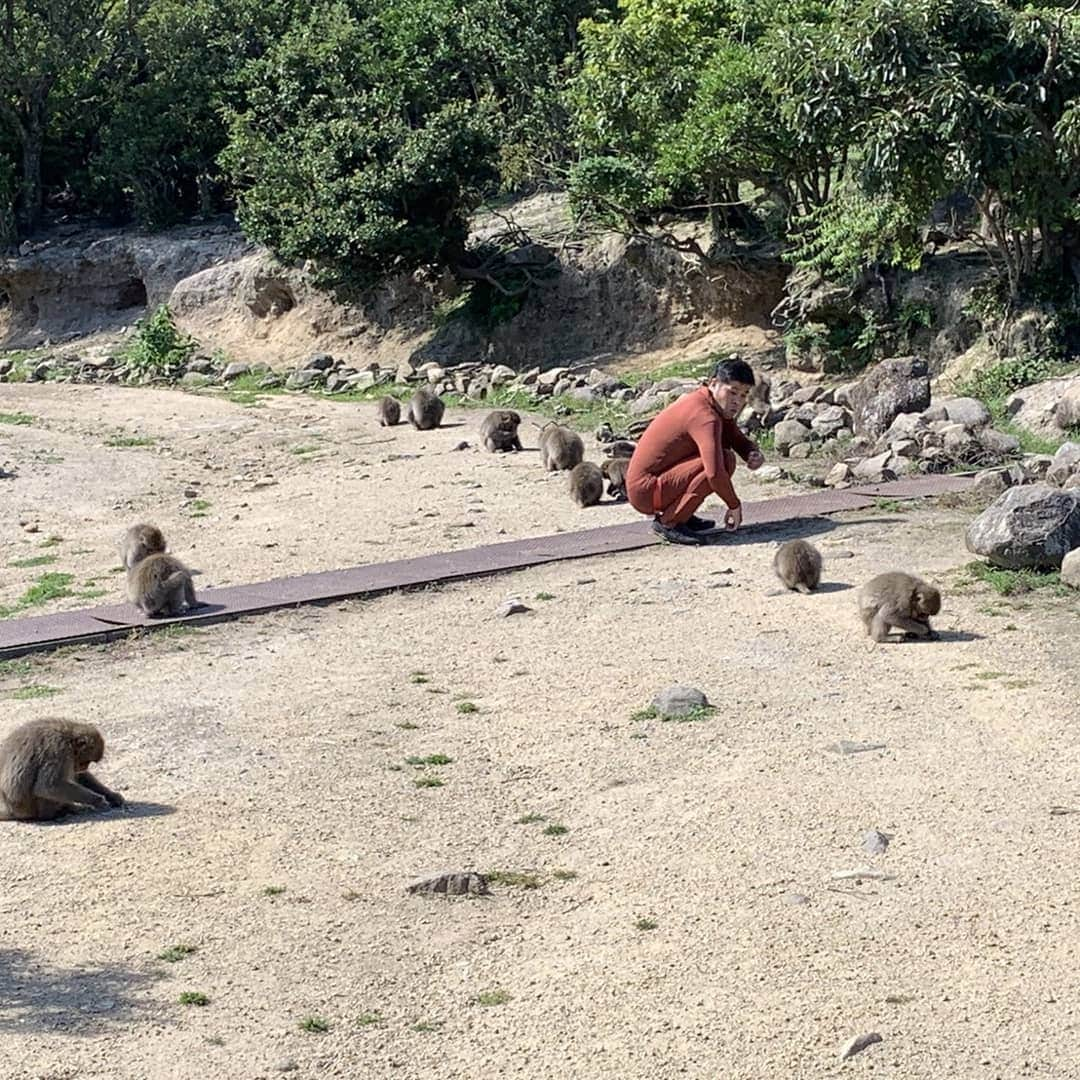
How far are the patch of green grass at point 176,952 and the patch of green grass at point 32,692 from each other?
405 centimetres

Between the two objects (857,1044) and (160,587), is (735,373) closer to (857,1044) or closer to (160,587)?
(160,587)

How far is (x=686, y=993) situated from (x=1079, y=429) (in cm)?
1180

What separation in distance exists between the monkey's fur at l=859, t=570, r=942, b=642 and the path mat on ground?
3212mm

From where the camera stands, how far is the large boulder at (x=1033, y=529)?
11.8 metres

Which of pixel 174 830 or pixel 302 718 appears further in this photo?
pixel 302 718

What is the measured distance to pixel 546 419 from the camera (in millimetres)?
21812

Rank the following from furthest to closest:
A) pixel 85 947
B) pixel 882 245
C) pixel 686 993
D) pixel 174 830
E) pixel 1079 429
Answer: pixel 882 245 → pixel 1079 429 → pixel 174 830 → pixel 85 947 → pixel 686 993

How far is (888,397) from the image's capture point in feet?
57.8

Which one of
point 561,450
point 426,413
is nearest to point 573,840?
point 561,450

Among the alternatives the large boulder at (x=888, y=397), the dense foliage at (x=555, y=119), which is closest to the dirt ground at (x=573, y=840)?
the large boulder at (x=888, y=397)

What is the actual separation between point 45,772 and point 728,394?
22.2 ft

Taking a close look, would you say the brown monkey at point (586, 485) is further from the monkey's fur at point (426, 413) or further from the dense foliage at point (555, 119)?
the monkey's fur at point (426, 413)

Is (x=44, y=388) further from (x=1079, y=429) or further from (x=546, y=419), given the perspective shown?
(x=1079, y=429)

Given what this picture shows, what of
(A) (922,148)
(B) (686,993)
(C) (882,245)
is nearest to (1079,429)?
(A) (922,148)
